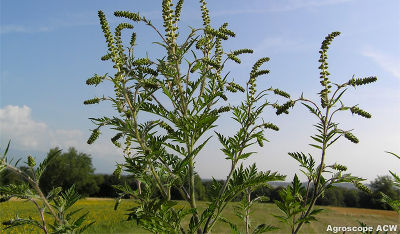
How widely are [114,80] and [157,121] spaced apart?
550 mm

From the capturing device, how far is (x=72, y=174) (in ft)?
191

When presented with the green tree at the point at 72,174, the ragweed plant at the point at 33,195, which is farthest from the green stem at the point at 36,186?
the green tree at the point at 72,174

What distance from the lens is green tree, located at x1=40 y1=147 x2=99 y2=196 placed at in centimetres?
5672

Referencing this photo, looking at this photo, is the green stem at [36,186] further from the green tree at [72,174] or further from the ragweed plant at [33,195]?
the green tree at [72,174]

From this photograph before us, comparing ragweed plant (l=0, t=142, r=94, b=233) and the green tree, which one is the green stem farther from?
the green tree

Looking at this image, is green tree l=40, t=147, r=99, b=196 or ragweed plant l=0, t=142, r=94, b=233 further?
green tree l=40, t=147, r=99, b=196

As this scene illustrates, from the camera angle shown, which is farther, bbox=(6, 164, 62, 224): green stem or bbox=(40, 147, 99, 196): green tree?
bbox=(40, 147, 99, 196): green tree

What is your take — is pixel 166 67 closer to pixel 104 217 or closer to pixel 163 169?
pixel 163 169

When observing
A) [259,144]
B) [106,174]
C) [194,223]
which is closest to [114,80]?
[194,223]

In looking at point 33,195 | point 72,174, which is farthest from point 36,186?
point 72,174

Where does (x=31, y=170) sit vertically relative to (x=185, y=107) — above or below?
below

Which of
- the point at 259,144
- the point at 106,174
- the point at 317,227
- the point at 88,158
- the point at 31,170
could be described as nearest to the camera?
the point at 31,170

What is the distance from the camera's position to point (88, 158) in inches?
2514

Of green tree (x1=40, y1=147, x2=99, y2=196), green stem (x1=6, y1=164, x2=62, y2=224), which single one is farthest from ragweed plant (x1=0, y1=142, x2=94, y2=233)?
green tree (x1=40, y1=147, x2=99, y2=196)
